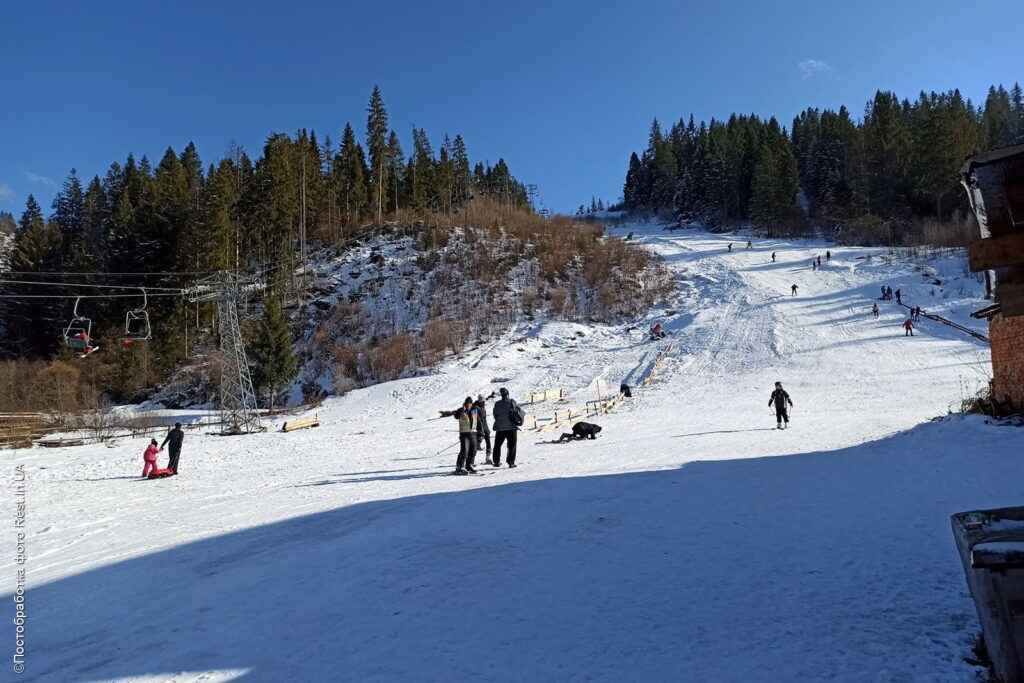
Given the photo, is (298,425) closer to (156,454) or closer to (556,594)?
(156,454)

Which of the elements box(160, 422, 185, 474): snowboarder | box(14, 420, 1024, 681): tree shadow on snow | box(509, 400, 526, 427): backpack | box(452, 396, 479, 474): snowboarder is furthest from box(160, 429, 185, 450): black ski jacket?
box(509, 400, 526, 427): backpack

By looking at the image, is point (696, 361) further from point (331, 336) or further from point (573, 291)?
point (331, 336)

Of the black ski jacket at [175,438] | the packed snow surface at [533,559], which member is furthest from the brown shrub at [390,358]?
the black ski jacket at [175,438]

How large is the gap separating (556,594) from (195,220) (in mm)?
Answer: 52181

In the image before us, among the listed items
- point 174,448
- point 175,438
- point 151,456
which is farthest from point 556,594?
point 175,438

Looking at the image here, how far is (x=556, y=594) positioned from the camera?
15.9 feet

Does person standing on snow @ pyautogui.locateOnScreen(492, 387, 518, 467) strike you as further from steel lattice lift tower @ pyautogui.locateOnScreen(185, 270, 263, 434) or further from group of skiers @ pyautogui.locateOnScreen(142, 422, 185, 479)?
steel lattice lift tower @ pyautogui.locateOnScreen(185, 270, 263, 434)

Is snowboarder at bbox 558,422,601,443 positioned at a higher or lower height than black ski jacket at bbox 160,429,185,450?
lower

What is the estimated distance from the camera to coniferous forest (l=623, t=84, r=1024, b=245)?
205ft

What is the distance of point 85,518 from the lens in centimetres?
958

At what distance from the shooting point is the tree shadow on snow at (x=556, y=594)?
146 inches

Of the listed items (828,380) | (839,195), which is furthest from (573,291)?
(839,195)

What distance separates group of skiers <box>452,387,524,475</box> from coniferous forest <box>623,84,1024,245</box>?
161 ft

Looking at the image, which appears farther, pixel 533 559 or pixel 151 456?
pixel 151 456
